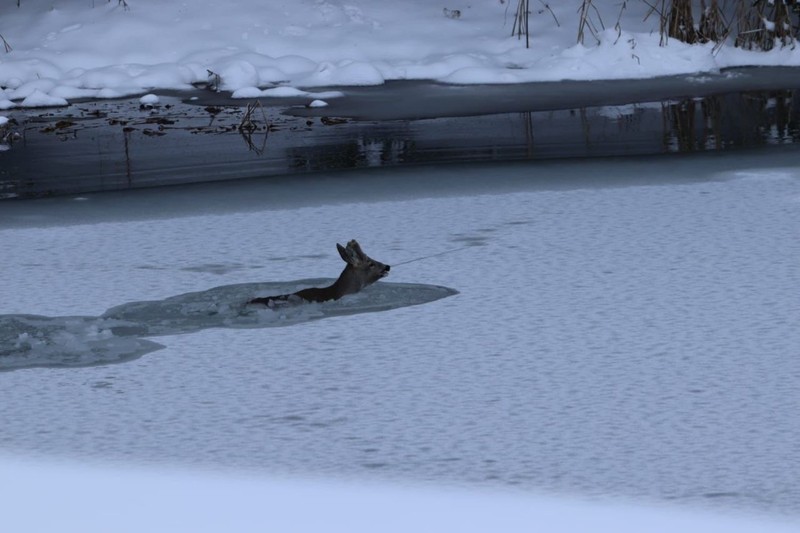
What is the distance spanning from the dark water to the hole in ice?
7.21ft

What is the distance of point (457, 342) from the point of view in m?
3.51

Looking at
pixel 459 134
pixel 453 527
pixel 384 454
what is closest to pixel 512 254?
pixel 384 454

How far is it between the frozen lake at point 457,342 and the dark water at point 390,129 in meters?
0.89

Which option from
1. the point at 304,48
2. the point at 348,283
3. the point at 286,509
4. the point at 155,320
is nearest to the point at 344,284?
the point at 348,283

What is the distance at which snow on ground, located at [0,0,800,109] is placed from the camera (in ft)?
31.2

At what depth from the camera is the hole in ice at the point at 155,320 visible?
348 cm

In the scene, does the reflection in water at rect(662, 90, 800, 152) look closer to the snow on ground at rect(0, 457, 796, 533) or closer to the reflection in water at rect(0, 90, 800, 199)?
the reflection in water at rect(0, 90, 800, 199)

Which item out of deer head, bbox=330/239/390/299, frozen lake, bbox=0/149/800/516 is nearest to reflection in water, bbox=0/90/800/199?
A: frozen lake, bbox=0/149/800/516

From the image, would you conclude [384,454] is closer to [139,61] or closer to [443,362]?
[443,362]

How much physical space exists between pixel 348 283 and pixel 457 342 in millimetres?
552

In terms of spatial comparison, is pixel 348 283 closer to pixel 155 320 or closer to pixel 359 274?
pixel 359 274

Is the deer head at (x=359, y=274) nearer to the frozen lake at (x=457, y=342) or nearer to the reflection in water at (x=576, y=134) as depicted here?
the frozen lake at (x=457, y=342)

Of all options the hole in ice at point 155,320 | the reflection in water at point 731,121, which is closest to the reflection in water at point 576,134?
the reflection in water at point 731,121

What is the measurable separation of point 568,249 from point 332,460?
198cm
